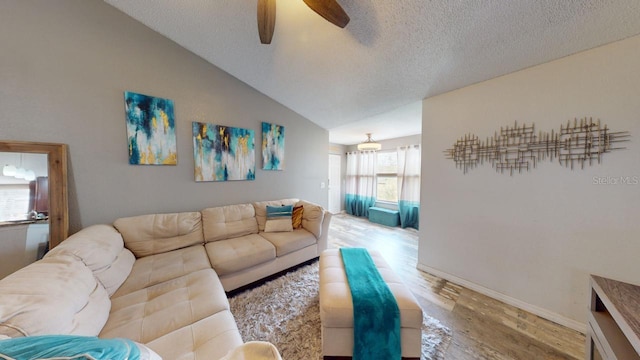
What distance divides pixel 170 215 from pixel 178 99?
1.33 m

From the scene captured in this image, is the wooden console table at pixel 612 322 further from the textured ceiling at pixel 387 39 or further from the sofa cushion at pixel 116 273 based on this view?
the sofa cushion at pixel 116 273

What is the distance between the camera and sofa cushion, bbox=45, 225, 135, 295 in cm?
121

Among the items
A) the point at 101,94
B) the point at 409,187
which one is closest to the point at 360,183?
the point at 409,187

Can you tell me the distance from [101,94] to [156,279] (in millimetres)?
1809

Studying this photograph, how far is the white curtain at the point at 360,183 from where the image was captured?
194 inches

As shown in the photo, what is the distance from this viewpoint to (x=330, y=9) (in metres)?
1.12

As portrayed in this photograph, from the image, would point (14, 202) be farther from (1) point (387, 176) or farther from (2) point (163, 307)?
(1) point (387, 176)

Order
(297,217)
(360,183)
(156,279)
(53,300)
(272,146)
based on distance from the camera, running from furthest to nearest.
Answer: (360,183) < (272,146) < (297,217) < (156,279) < (53,300)

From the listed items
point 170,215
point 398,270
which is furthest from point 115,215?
point 398,270

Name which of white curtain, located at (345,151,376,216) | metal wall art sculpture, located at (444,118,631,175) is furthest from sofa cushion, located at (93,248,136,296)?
white curtain, located at (345,151,376,216)

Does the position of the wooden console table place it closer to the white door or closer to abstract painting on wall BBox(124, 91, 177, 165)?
abstract painting on wall BBox(124, 91, 177, 165)

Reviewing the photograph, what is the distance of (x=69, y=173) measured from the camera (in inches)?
65.1

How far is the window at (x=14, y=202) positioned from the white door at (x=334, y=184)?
4.67m

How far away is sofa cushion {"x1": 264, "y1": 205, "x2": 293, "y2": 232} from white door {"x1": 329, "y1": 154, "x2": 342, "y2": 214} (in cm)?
288
